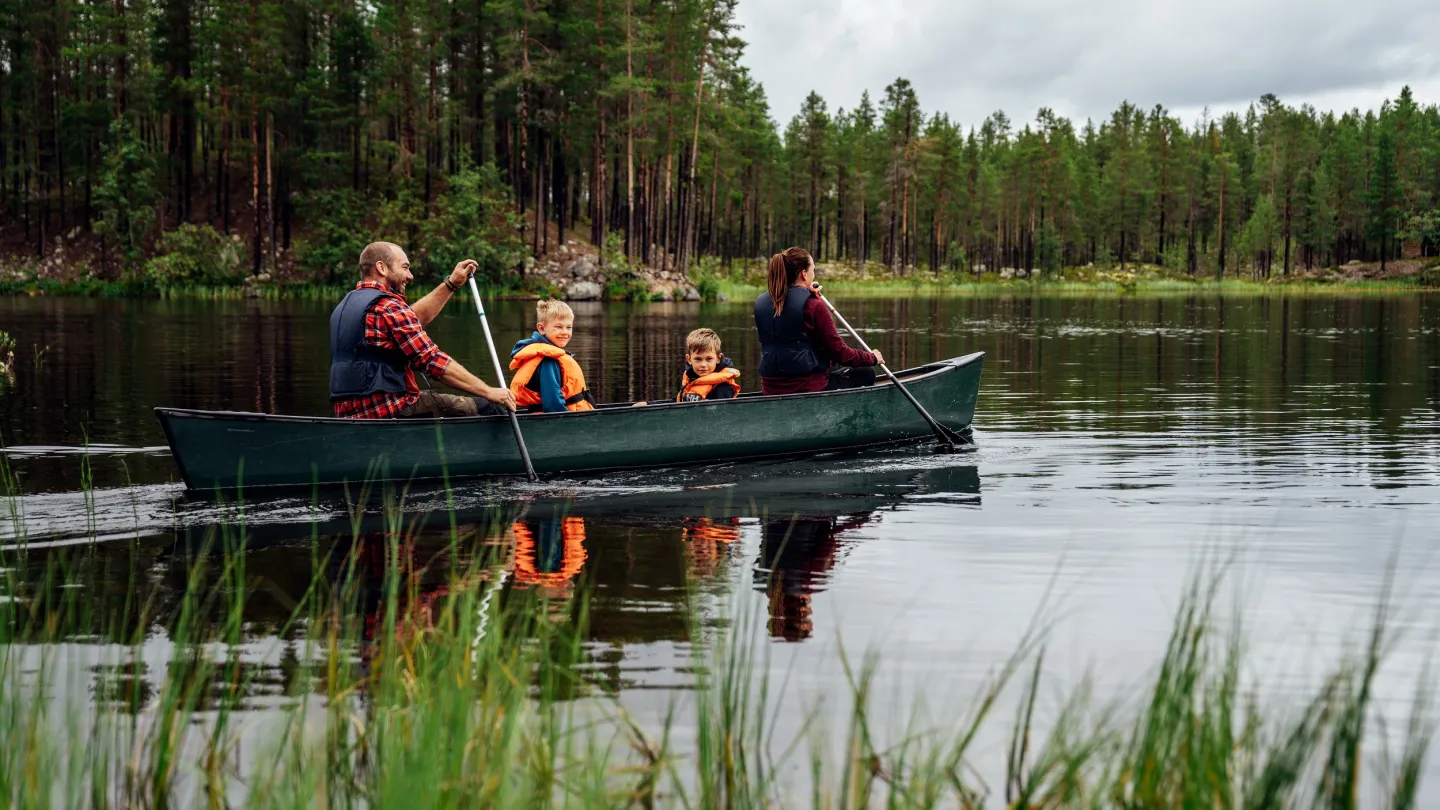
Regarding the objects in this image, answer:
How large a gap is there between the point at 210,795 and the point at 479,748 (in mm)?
736

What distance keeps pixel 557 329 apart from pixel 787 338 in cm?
258

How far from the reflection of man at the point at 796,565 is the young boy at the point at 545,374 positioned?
103 inches

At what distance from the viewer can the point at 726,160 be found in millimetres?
83438

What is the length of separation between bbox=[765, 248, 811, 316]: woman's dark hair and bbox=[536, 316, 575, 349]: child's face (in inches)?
84.5

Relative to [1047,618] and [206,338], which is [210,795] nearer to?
[1047,618]

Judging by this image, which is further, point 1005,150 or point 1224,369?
point 1005,150

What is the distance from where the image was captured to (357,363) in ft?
32.7

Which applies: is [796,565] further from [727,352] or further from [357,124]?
[357,124]

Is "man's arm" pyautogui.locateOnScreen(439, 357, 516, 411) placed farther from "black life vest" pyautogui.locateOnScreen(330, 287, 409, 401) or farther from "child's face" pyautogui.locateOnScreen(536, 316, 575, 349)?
"child's face" pyautogui.locateOnScreen(536, 316, 575, 349)

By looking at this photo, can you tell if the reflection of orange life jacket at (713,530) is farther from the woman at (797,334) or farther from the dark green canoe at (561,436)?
the woman at (797,334)

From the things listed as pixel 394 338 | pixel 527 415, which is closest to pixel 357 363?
pixel 394 338

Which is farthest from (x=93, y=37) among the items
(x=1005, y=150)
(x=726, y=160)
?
(x=1005, y=150)

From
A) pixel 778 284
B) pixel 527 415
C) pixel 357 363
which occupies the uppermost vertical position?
pixel 778 284

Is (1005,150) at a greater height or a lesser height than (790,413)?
greater
